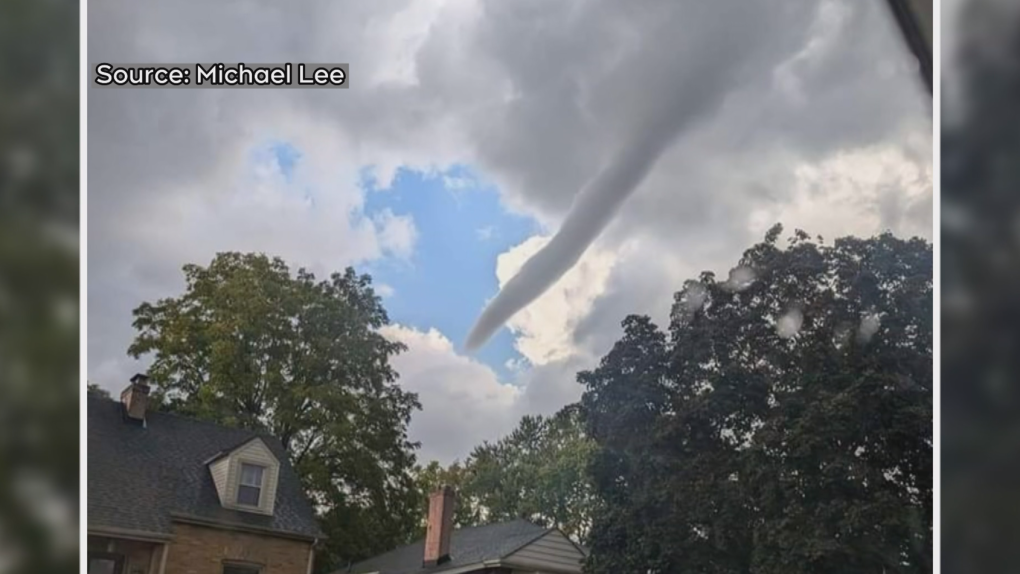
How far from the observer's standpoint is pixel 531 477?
26.2 ft

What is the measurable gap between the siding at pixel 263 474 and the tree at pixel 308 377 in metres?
0.25

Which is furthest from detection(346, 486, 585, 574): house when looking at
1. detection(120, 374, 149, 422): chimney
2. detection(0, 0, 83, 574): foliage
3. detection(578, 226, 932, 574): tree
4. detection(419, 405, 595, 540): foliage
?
detection(0, 0, 83, 574): foliage

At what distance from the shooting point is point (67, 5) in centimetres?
82

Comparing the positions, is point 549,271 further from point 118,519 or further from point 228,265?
point 118,519

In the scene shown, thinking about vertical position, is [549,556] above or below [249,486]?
below

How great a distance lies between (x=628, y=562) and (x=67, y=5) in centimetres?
655

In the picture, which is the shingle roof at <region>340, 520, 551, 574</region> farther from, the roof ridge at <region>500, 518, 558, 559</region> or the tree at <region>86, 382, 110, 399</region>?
the tree at <region>86, 382, 110, 399</region>

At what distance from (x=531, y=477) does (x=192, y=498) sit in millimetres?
2960

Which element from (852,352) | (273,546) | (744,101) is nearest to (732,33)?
(744,101)

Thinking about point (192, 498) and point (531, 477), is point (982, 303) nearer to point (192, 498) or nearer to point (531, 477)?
point (192, 498)

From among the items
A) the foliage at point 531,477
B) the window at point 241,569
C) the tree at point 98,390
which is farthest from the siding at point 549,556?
the tree at point 98,390

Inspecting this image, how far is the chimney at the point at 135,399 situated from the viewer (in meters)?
6.79

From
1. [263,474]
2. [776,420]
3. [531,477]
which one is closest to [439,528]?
[531,477]

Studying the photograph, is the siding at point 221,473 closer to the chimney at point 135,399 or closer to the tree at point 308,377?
the tree at point 308,377
